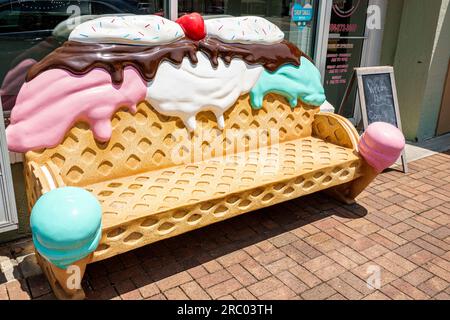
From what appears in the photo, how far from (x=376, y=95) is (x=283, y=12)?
1.33 meters

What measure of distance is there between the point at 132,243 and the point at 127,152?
2.38 ft

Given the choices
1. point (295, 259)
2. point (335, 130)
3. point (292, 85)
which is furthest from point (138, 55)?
point (335, 130)

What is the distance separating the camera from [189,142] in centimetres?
315

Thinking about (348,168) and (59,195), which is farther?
(348,168)

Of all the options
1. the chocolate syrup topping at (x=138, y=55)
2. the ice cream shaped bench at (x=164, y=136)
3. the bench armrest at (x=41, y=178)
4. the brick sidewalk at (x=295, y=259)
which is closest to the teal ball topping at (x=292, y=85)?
the ice cream shaped bench at (x=164, y=136)

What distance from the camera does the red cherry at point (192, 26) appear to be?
3.08 metres

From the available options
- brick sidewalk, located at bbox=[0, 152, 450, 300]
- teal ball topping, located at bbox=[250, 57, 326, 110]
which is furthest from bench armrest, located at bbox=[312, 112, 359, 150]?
brick sidewalk, located at bbox=[0, 152, 450, 300]

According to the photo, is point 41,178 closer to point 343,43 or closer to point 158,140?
point 158,140

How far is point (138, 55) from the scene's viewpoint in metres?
2.81

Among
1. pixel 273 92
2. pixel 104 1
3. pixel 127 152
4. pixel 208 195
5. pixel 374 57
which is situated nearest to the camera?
pixel 208 195

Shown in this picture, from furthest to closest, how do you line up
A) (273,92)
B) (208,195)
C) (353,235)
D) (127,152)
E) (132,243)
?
(273,92) → (353,235) → (127,152) → (208,195) → (132,243)

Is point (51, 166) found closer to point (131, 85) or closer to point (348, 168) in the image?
point (131, 85)

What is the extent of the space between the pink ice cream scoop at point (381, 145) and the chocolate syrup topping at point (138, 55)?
102 cm

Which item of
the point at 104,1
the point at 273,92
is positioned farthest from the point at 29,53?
→ the point at 273,92
